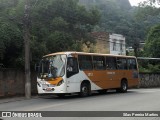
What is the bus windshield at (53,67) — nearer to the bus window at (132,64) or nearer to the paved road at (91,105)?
the paved road at (91,105)

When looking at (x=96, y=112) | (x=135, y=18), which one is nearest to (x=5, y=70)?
(x=96, y=112)

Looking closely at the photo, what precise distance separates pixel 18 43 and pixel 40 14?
5.45 meters

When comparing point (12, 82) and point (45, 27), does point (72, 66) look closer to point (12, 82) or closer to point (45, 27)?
point (12, 82)

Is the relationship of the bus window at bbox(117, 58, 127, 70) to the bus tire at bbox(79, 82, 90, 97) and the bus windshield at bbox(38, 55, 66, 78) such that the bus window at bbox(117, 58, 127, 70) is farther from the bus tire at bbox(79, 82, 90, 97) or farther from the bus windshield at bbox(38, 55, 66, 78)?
the bus windshield at bbox(38, 55, 66, 78)

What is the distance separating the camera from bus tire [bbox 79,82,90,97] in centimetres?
2267

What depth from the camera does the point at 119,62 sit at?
26.7m

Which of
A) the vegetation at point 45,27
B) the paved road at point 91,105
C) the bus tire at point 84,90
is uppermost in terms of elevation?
the vegetation at point 45,27

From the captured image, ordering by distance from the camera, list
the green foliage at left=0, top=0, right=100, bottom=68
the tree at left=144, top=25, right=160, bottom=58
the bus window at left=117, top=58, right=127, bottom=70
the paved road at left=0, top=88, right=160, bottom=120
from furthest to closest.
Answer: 1. the tree at left=144, top=25, right=160, bottom=58
2. the bus window at left=117, top=58, right=127, bottom=70
3. the green foliage at left=0, top=0, right=100, bottom=68
4. the paved road at left=0, top=88, right=160, bottom=120

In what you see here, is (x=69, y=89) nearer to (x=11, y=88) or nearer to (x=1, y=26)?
(x=11, y=88)

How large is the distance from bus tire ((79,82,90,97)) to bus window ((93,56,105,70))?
155cm

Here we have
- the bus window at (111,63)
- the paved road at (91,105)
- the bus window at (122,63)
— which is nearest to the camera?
the paved road at (91,105)

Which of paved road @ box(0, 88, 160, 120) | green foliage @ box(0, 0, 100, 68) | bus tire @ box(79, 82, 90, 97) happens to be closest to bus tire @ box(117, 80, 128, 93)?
bus tire @ box(79, 82, 90, 97)

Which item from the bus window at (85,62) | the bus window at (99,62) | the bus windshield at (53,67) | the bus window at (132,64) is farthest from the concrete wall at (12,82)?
the bus window at (132,64)

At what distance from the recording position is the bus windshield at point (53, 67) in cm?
2147
